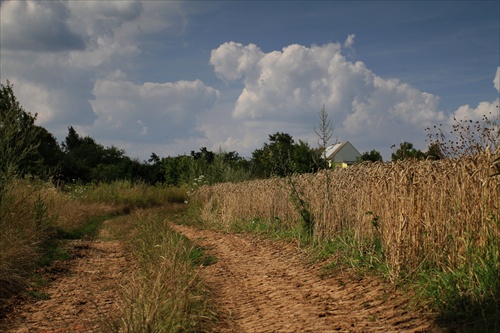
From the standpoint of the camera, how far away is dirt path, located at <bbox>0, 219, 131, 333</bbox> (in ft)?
22.2

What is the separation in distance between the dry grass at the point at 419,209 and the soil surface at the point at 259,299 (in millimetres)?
712

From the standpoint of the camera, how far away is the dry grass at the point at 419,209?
6.08 metres

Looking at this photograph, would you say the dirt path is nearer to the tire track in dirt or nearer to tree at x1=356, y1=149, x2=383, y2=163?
the tire track in dirt

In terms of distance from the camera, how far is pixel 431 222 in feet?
22.4

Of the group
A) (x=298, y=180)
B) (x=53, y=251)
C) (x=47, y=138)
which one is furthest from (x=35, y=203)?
(x=47, y=138)

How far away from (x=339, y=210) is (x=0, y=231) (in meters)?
7.10

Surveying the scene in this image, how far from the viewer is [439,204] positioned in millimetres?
6777

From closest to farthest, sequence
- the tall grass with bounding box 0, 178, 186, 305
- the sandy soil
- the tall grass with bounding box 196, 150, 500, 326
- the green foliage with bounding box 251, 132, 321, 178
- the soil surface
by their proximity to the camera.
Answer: the tall grass with bounding box 196, 150, 500, 326 < the soil surface < the sandy soil < the tall grass with bounding box 0, 178, 186, 305 < the green foliage with bounding box 251, 132, 321, 178

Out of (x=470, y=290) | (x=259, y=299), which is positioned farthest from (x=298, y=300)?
(x=470, y=290)

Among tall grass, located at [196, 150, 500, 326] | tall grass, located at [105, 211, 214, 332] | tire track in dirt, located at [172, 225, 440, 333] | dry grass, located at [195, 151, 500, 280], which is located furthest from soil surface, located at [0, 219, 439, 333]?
dry grass, located at [195, 151, 500, 280]

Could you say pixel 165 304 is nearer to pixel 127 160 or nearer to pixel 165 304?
pixel 165 304

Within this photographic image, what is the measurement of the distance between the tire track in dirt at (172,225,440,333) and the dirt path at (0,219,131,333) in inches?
71.3

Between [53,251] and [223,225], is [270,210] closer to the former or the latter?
[223,225]

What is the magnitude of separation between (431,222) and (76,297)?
5.98 m
